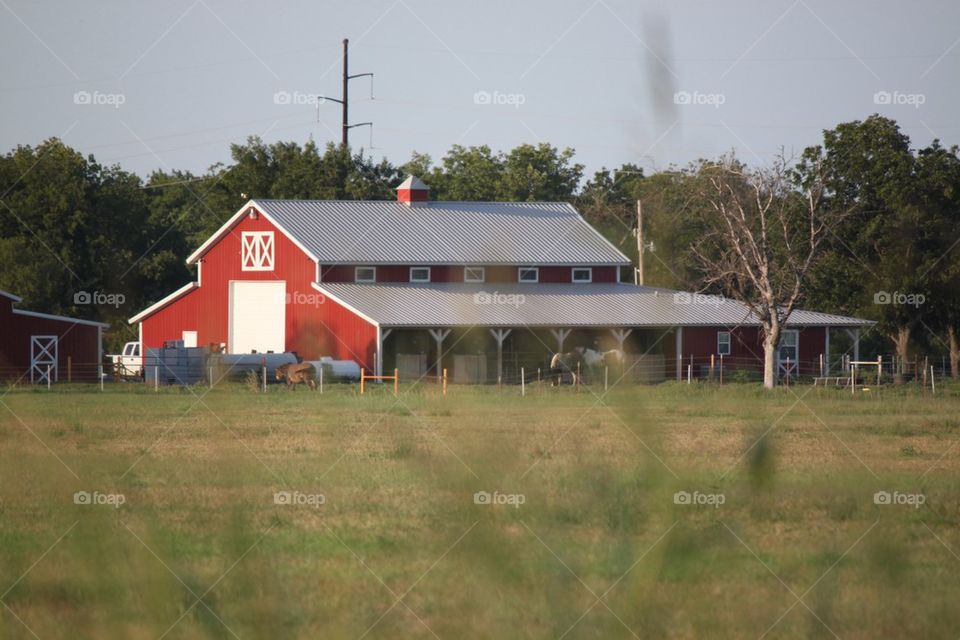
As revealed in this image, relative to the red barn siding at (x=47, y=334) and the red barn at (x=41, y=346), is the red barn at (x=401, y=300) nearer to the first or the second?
the red barn siding at (x=47, y=334)

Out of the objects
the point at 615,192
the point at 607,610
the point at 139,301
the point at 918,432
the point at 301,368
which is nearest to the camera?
the point at 607,610

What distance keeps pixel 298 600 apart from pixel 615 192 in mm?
76320

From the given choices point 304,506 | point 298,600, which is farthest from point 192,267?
point 298,600

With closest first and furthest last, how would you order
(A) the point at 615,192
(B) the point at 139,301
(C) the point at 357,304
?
(C) the point at 357,304, (B) the point at 139,301, (A) the point at 615,192

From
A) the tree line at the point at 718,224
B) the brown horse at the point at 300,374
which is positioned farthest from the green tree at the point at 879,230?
the brown horse at the point at 300,374

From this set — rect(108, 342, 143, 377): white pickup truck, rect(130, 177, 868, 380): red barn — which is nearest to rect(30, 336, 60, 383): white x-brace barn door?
rect(108, 342, 143, 377): white pickup truck

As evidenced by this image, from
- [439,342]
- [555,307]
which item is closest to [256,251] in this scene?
[439,342]

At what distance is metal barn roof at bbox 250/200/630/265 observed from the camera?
5172 cm

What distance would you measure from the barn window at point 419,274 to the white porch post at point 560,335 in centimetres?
632

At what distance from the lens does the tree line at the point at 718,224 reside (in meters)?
47.5

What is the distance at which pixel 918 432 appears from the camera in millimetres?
23672

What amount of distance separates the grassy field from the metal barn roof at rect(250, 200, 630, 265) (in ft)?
131

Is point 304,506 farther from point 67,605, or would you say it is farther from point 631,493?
point 631,493

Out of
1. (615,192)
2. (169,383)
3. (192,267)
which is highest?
(615,192)
